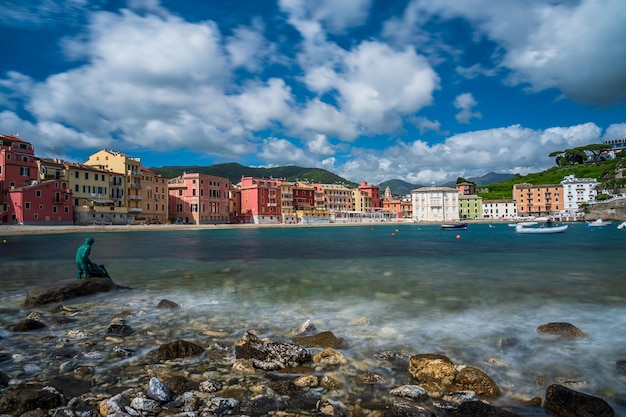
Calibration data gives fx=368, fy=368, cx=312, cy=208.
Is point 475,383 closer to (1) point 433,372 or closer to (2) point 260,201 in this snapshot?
(1) point 433,372

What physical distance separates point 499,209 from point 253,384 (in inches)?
6681

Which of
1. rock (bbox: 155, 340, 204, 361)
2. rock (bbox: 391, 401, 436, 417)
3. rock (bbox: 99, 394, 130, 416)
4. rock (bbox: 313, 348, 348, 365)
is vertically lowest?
rock (bbox: 313, 348, 348, 365)

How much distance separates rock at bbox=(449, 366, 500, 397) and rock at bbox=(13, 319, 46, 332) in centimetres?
969

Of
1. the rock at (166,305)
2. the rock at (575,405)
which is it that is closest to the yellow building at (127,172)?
the rock at (166,305)

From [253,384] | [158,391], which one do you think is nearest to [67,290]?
[158,391]

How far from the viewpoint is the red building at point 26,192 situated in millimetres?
63125

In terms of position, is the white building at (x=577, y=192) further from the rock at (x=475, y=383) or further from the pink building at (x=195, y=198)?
the rock at (x=475, y=383)

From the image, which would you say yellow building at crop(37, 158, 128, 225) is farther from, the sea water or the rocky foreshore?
the rocky foreshore

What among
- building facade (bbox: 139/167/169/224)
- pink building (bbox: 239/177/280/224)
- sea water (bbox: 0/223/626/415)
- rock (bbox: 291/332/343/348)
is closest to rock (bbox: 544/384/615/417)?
sea water (bbox: 0/223/626/415)

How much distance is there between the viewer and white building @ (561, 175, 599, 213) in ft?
457

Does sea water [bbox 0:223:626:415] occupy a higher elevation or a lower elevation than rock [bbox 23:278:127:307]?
lower

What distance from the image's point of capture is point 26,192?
6309 centimetres

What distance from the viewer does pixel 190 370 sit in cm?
655

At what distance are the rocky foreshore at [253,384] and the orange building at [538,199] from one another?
165 m
